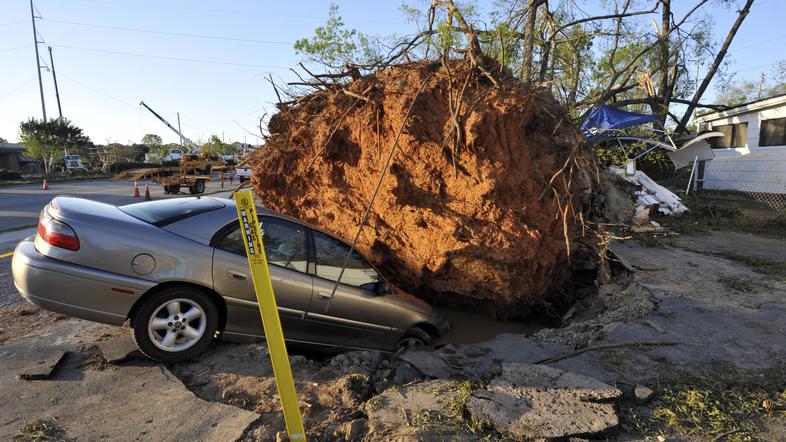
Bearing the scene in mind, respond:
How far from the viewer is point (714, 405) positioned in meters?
3.04

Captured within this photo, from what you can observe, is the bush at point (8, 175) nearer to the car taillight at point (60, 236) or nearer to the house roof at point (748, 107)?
the car taillight at point (60, 236)

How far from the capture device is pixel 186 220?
3945 mm

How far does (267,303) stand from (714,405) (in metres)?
3.02

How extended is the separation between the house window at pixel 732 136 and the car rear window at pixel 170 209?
61.1ft

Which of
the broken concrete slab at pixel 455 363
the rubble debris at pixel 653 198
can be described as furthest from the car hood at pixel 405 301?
the rubble debris at pixel 653 198

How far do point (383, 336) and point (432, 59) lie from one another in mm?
3596

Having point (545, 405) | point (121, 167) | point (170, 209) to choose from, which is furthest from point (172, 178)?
point (121, 167)

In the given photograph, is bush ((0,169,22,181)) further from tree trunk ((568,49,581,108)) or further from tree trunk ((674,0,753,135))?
tree trunk ((674,0,753,135))

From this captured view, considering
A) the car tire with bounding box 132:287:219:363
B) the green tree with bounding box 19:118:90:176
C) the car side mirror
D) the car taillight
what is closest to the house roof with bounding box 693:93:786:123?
the car side mirror

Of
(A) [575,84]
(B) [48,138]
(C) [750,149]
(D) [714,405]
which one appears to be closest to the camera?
(D) [714,405]

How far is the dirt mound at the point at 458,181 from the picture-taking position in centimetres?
535

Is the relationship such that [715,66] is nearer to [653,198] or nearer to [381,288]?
[653,198]

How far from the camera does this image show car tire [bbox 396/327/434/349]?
15.7ft

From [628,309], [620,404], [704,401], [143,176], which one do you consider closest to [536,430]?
[620,404]
